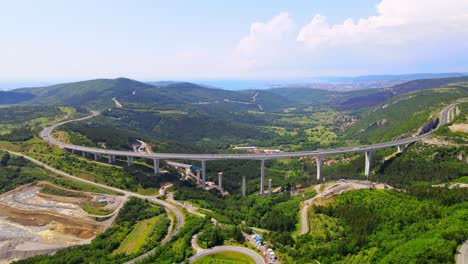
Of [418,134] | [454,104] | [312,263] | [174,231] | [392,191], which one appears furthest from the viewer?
[454,104]

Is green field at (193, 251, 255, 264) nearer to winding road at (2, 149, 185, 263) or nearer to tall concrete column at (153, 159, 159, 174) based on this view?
winding road at (2, 149, 185, 263)

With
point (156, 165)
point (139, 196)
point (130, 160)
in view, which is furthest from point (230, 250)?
point (130, 160)

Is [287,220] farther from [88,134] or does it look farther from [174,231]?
[88,134]

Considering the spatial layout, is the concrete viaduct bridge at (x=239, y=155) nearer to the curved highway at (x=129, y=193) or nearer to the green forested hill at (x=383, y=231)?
the curved highway at (x=129, y=193)

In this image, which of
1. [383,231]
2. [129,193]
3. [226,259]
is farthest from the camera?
[129,193]

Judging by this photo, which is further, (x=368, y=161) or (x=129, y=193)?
(x=368, y=161)

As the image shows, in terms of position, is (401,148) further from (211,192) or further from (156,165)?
(156,165)

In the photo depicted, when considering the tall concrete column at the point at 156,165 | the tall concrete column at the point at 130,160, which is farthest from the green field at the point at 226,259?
the tall concrete column at the point at 130,160

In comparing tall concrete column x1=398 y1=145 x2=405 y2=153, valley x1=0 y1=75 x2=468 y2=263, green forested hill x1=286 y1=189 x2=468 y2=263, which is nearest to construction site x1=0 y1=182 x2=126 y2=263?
valley x1=0 y1=75 x2=468 y2=263

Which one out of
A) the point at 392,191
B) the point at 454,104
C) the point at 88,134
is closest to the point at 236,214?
the point at 392,191
